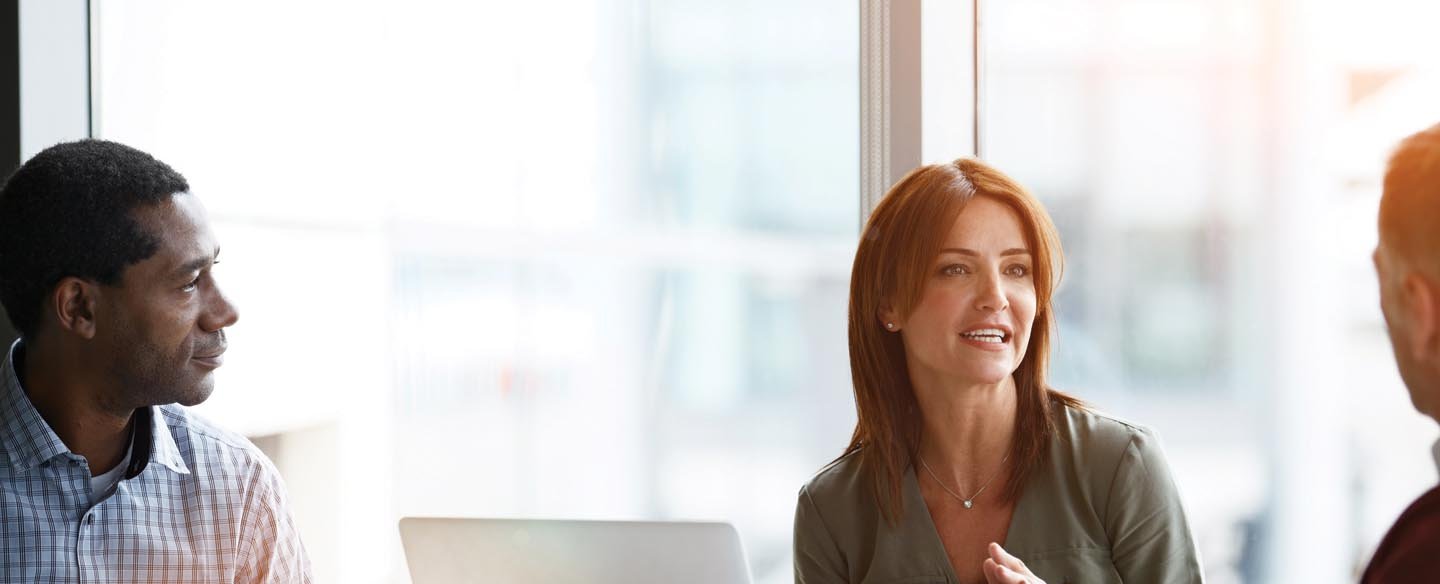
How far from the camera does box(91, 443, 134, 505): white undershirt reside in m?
1.40

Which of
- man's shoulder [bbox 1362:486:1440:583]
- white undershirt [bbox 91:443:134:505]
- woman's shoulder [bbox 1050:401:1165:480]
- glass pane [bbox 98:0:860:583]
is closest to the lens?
man's shoulder [bbox 1362:486:1440:583]

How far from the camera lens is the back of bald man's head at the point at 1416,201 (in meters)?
0.71

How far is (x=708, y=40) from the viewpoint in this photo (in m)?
2.10

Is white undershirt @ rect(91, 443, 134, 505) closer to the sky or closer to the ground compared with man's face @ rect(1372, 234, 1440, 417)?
closer to the ground

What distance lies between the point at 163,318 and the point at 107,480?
207 millimetres

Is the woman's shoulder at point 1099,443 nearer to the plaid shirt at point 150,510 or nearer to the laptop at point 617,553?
the laptop at point 617,553

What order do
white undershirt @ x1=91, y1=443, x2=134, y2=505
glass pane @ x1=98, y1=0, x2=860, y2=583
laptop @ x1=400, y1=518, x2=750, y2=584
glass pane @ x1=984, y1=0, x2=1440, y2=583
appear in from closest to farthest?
1. laptop @ x1=400, y1=518, x2=750, y2=584
2. white undershirt @ x1=91, y1=443, x2=134, y2=505
3. glass pane @ x1=984, y1=0, x2=1440, y2=583
4. glass pane @ x1=98, y1=0, x2=860, y2=583

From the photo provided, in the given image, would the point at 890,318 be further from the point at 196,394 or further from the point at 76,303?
the point at 76,303

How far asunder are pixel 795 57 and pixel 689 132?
231 millimetres

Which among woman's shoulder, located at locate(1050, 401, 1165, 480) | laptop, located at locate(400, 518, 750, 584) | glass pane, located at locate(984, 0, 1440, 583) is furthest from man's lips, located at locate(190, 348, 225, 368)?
glass pane, located at locate(984, 0, 1440, 583)

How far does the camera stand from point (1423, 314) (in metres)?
0.73

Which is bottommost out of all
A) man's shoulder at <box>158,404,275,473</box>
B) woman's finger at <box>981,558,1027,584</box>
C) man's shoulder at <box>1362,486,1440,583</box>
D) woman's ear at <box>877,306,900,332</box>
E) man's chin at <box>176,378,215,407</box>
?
woman's finger at <box>981,558,1027,584</box>

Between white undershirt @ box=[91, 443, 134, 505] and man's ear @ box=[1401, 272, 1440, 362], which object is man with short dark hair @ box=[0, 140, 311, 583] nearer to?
white undershirt @ box=[91, 443, 134, 505]

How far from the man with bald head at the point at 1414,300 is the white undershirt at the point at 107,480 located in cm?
132
